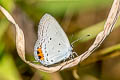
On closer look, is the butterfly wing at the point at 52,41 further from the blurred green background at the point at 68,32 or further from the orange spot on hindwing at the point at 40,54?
the blurred green background at the point at 68,32

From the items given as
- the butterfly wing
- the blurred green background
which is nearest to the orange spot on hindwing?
the butterfly wing

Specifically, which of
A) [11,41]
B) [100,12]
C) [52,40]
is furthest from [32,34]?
[100,12]

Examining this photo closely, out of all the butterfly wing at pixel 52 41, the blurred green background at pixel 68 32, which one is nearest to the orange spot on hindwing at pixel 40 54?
the butterfly wing at pixel 52 41

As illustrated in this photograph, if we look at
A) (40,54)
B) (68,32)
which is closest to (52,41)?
(40,54)

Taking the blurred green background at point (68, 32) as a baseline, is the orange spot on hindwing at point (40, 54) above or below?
above

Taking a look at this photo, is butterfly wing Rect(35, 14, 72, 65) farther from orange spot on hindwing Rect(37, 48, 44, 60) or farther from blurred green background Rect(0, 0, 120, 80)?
blurred green background Rect(0, 0, 120, 80)

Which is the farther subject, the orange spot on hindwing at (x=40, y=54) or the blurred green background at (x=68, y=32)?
the blurred green background at (x=68, y=32)
